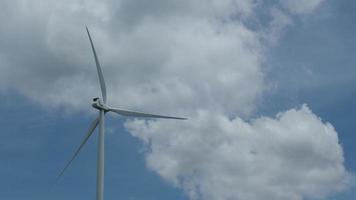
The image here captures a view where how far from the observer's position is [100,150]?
7344cm

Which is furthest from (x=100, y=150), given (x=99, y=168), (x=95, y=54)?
(x=95, y=54)

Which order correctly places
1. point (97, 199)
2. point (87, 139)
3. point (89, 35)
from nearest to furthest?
point (97, 199), point (89, 35), point (87, 139)

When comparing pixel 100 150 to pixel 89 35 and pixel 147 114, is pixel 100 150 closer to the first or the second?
pixel 147 114

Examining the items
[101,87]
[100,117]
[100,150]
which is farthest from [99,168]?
[101,87]

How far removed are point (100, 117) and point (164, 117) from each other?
28.6 feet

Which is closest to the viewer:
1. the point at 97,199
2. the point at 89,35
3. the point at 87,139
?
the point at 97,199

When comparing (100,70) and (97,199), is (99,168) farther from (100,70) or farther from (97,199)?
(100,70)

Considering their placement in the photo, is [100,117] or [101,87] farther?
[101,87]

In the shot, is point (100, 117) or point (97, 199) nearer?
point (97, 199)

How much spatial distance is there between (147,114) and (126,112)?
2961mm

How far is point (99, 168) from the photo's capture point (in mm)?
71938

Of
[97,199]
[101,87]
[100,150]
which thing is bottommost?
[97,199]

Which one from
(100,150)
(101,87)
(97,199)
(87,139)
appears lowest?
(97,199)

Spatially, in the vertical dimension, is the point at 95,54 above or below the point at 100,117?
above
